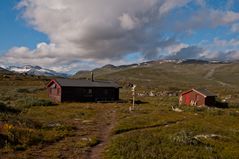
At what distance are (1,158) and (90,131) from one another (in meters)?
13.1

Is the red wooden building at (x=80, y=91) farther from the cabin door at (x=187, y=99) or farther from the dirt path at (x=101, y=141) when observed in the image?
the dirt path at (x=101, y=141)

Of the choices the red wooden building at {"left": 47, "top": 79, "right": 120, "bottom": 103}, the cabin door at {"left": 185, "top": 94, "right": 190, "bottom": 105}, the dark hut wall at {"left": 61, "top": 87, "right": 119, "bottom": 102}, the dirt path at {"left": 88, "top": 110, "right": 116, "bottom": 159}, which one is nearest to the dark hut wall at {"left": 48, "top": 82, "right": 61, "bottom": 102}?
the red wooden building at {"left": 47, "top": 79, "right": 120, "bottom": 103}

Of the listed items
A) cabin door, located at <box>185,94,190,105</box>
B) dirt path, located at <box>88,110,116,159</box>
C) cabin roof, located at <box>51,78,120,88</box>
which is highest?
cabin roof, located at <box>51,78,120,88</box>

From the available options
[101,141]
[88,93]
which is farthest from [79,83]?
[101,141]

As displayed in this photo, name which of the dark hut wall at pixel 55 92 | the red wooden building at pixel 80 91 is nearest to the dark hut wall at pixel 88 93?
the red wooden building at pixel 80 91

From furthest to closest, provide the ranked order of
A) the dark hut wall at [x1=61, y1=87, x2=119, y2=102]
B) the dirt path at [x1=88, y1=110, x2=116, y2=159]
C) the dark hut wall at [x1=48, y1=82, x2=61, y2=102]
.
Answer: the dark hut wall at [x1=61, y1=87, x2=119, y2=102]
the dark hut wall at [x1=48, y1=82, x2=61, y2=102]
the dirt path at [x1=88, y1=110, x2=116, y2=159]

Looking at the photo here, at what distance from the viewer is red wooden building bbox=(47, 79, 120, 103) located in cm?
7294

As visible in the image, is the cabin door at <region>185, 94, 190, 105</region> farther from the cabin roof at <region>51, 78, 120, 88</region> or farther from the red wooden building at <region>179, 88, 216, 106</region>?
the cabin roof at <region>51, 78, 120, 88</region>

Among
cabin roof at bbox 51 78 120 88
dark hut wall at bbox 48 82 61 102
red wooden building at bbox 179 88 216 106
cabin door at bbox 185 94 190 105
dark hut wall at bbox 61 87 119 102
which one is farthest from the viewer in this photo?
cabin door at bbox 185 94 190 105

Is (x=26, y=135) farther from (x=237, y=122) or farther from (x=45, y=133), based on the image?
(x=237, y=122)

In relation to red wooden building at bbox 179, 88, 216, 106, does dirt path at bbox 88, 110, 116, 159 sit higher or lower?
lower

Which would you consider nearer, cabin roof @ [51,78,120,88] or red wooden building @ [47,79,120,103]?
red wooden building @ [47,79,120,103]

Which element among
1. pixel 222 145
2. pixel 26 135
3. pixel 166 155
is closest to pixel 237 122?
pixel 222 145

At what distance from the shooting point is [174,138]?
27562mm
